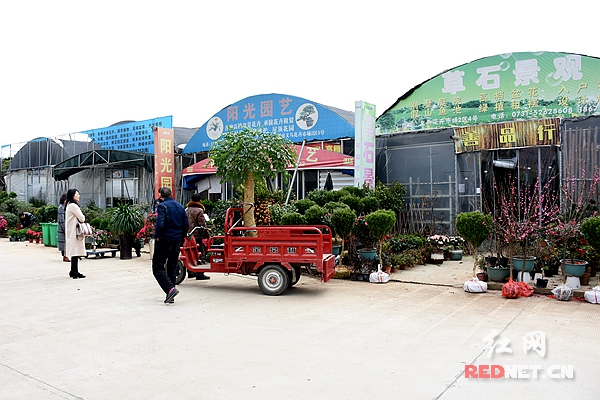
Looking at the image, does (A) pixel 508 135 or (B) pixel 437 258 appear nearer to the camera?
(B) pixel 437 258

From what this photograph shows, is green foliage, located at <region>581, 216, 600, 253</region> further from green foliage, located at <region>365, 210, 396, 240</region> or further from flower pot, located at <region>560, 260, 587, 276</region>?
green foliage, located at <region>365, 210, 396, 240</region>

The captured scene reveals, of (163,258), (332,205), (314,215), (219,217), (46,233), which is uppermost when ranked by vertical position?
(332,205)

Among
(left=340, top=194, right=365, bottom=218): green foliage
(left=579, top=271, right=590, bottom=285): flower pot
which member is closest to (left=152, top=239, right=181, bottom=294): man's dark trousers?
(left=340, top=194, right=365, bottom=218): green foliage

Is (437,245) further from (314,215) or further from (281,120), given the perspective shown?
(281,120)

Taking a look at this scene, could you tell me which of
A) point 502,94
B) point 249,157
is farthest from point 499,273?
point 502,94

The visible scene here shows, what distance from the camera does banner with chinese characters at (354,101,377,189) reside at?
44.1ft

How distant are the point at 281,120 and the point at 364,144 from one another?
4.66 meters

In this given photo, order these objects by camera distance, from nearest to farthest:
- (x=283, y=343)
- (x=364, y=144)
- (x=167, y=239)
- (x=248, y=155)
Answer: (x=283, y=343) → (x=167, y=239) → (x=248, y=155) → (x=364, y=144)

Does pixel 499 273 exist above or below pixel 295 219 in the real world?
below

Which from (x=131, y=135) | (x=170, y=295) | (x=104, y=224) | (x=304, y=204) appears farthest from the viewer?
(x=131, y=135)

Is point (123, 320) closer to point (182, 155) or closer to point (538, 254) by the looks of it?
point (538, 254)

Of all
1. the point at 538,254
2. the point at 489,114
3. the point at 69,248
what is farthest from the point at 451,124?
the point at 69,248

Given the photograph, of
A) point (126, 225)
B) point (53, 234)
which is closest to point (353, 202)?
point (126, 225)

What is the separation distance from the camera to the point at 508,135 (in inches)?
498
